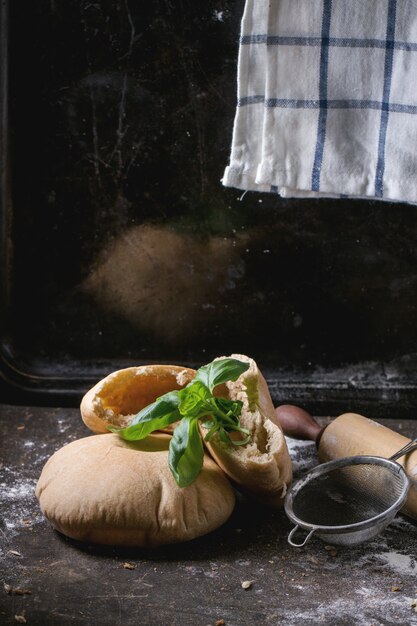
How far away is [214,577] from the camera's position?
1.00 meters

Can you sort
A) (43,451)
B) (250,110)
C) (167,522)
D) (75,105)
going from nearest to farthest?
1. (167,522)
2. (250,110)
3. (43,451)
4. (75,105)

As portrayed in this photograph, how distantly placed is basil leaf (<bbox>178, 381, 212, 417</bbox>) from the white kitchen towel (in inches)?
11.0

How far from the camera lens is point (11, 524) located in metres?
1.12

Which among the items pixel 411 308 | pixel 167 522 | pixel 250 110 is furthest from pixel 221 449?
pixel 411 308

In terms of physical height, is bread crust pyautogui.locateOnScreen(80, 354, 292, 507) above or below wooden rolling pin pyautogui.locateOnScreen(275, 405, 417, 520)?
above

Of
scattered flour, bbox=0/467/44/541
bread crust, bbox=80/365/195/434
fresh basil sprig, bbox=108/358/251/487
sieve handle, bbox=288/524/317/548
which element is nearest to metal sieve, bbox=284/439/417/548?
sieve handle, bbox=288/524/317/548

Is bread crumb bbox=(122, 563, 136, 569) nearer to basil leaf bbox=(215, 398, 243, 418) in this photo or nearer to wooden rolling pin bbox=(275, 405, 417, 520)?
basil leaf bbox=(215, 398, 243, 418)

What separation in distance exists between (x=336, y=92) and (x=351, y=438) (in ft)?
1.53

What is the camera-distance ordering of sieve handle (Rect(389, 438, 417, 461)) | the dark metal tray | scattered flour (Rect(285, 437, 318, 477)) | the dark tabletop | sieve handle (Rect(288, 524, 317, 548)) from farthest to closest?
the dark metal tray, scattered flour (Rect(285, 437, 318, 477)), sieve handle (Rect(389, 438, 417, 461)), sieve handle (Rect(288, 524, 317, 548)), the dark tabletop

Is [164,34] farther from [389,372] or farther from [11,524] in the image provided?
[11,524]

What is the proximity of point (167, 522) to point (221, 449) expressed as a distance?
0.12m

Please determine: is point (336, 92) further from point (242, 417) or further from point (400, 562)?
point (400, 562)

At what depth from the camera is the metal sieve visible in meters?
1.04

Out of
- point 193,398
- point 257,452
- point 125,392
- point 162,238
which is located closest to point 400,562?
point 257,452
